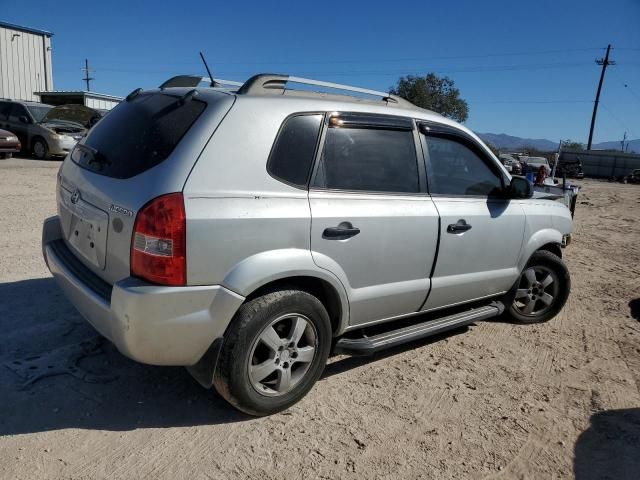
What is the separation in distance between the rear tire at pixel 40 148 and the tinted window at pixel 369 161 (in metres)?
15.4

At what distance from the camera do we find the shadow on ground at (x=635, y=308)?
533cm

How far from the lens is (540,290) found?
4.83 meters

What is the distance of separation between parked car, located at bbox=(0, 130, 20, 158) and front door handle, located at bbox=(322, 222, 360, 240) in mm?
15301

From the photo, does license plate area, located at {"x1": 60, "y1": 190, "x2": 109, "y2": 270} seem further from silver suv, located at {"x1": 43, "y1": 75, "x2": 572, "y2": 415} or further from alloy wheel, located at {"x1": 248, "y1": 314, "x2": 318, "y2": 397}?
alloy wheel, located at {"x1": 248, "y1": 314, "x2": 318, "y2": 397}

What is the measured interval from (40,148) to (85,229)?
15317 millimetres

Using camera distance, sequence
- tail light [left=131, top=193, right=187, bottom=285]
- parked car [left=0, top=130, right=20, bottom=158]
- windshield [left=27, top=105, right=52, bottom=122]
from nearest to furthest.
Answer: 1. tail light [left=131, top=193, right=187, bottom=285]
2. parked car [left=0, top=130, right=20, bottom=158]
3. windshield [left=27, top=105, right=52, bottom=122]

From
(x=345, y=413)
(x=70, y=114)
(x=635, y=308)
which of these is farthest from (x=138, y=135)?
(x=70, y=114)

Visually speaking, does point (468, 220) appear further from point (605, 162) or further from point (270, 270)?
point (605, 162)

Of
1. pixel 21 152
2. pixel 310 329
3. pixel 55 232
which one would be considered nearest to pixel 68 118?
pixel 21 152

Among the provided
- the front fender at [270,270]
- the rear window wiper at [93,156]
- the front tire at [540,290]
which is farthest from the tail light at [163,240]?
the front tire at [540,290]

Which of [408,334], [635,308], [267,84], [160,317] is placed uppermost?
[267,84]

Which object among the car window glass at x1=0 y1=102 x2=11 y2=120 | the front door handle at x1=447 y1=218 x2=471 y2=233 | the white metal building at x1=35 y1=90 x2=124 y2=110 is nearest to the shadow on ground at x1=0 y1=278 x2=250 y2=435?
the front door handle at x1=447 y1=218 x2=471 y2=233

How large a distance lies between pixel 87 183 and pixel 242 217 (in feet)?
3.38

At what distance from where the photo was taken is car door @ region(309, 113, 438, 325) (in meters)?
3.06
